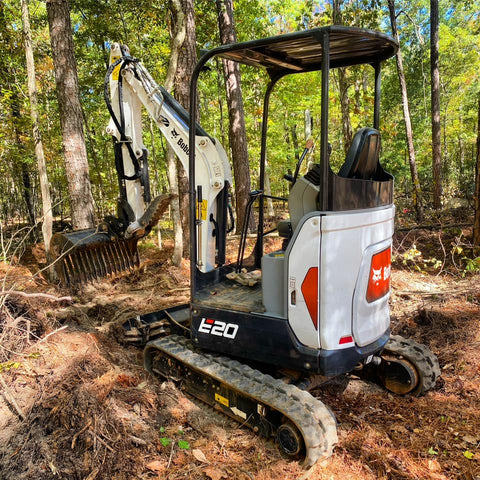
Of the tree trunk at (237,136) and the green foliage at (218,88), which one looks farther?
the green foliage at (218,88)

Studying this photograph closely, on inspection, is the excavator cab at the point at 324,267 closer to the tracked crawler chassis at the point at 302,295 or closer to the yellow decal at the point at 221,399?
the tracked crawler chassis at the point at 302,295

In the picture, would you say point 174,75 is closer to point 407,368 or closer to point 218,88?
point 407,368

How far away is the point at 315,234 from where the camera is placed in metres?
2.39

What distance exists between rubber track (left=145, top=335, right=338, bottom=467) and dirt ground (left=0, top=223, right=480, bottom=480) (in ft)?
0.78

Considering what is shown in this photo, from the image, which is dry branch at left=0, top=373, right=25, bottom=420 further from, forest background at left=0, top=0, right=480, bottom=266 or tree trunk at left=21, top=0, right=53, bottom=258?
tree trunk at left=21, top=0, right=53, bottom=258

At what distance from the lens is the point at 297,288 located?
2.53m

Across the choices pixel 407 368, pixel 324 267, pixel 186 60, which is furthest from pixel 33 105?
pixel 407 368

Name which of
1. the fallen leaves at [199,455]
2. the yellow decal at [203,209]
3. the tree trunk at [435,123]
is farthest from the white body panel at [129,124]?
the tree trunk at [435,123]

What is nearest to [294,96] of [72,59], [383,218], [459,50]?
[72,59]

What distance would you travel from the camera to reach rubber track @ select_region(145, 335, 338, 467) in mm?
2346

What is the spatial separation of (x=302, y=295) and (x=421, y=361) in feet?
4.72

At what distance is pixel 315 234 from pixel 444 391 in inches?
81.9

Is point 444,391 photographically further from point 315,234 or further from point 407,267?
point 407,267

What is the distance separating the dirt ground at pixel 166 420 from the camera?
96.3 inches
